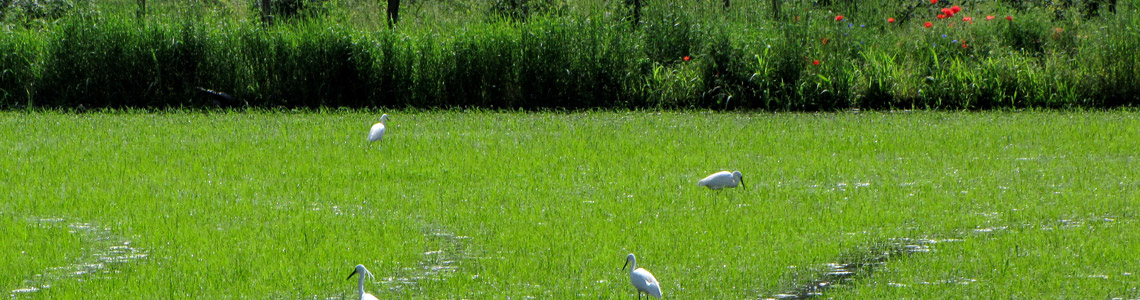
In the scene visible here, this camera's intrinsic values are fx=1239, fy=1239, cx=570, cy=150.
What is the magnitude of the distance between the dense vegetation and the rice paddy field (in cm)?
194

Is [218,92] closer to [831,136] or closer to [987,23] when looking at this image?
[831,136]

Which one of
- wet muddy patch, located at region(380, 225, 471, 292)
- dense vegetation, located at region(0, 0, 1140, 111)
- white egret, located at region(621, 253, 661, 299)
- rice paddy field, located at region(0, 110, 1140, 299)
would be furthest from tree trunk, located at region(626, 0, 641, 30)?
white egret, located at region(621, 253, 661, 299)

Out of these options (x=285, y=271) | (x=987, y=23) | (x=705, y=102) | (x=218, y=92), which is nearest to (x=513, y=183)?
(x=285, y=271)

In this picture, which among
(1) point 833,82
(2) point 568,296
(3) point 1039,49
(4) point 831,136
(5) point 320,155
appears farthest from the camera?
(3) point 1039,49

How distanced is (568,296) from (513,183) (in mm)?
3660

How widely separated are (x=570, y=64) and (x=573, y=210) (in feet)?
25.7

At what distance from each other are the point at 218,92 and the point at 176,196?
7662mm

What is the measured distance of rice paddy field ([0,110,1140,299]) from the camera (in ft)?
22.5

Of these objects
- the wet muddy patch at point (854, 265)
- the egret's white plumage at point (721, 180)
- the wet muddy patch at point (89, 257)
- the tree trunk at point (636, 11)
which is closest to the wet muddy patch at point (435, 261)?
the wet muddy patch at point (89, 257)

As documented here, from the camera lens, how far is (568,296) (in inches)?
256

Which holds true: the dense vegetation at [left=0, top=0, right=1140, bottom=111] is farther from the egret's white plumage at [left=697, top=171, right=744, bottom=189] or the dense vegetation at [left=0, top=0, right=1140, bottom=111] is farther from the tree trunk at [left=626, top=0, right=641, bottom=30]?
the egret's white plumage at [left=697, top=171, right=744, bottom=189]

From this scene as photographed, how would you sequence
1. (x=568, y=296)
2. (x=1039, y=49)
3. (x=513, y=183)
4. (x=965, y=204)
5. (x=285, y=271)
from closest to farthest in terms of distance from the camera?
(x=568, y=296), (x=285, y=271), (x=965, y=204), (x=513, y=183), (x=1039, y=49)

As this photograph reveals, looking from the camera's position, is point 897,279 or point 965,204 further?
point 965,204

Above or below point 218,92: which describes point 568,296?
above
